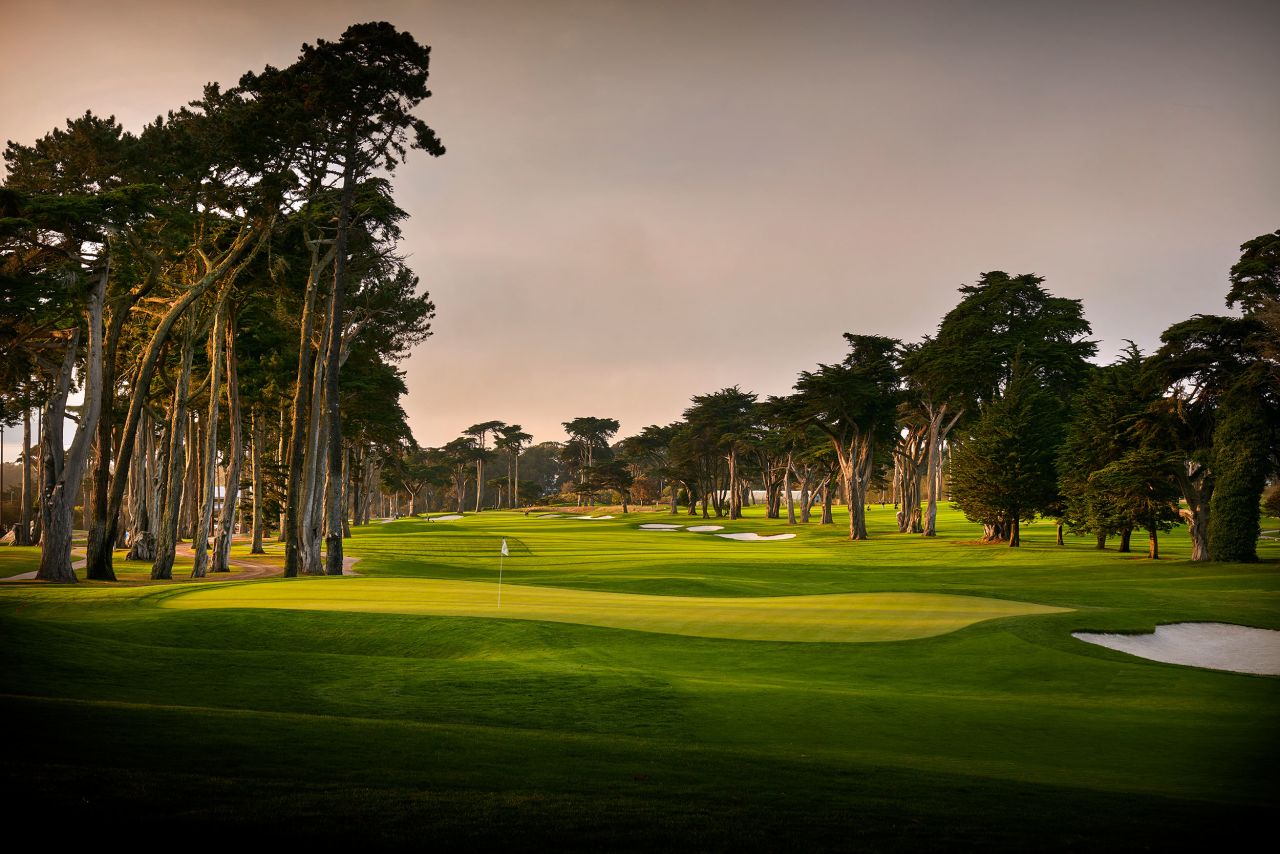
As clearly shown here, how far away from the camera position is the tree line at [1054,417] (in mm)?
33344

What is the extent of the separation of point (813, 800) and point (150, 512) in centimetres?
5601

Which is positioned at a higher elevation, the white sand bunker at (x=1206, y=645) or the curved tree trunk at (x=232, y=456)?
the curved tree trunk at (x=232, y=456)

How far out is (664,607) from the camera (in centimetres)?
1988

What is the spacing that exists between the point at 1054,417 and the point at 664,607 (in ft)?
122

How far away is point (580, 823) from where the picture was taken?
580 cm

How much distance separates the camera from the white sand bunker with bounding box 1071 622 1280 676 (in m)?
16.4

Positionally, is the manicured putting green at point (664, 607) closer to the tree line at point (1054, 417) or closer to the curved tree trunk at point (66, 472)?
the curved tree trunk at point (66, 472)

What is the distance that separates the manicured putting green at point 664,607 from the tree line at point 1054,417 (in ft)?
59.5

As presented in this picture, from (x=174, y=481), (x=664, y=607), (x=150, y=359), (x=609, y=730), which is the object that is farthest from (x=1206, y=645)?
(x=150, y=359)

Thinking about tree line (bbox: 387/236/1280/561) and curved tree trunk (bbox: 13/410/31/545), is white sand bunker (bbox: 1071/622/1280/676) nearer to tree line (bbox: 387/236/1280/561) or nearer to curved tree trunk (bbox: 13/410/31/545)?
tree line (bbox: 387/236/1280/561)

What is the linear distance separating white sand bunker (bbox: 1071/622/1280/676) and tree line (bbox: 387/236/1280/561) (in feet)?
55.7

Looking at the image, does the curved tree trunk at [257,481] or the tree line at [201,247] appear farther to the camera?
the curved tree trunk at [257,481]

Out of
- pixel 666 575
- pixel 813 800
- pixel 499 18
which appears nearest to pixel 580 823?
pixel 813 800

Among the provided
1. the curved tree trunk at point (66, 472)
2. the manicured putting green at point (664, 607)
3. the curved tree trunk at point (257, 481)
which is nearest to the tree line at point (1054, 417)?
the manicured putting green at point (664, 607)
